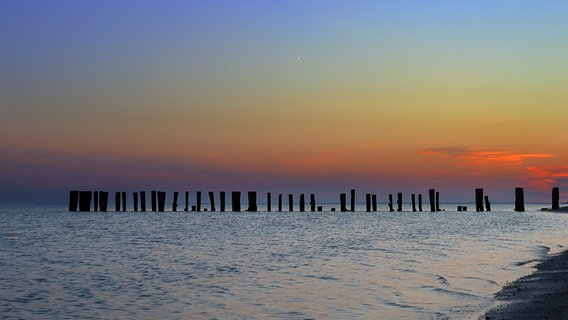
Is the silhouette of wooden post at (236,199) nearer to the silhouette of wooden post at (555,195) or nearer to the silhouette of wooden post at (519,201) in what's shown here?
the silhouette of wooden post at (519,201)

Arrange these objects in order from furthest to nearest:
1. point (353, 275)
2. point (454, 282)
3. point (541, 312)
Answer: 1. point (353, 275)
2. point (454, 282)
3. point (541, 312)

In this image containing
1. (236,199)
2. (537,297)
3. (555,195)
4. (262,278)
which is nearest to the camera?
(537,297)

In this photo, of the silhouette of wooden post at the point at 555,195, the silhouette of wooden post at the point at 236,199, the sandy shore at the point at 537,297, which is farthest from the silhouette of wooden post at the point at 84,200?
the sandy shore at the point at 537,297

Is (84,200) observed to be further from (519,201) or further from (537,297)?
(537,297)

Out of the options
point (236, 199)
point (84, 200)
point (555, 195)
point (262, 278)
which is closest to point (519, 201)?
point (555, 195)

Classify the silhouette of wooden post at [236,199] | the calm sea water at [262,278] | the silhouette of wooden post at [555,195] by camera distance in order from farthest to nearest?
the silhouette of wooden post at [236,199], the silhouette of wooden post at [555,195], the calm sea water at [262,278]

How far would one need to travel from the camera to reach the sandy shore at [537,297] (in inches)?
413

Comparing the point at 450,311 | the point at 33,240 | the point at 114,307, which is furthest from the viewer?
the point at 33,240

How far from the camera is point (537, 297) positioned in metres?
12.2

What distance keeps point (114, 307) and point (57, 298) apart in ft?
6.40

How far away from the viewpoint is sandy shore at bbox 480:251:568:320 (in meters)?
10.5

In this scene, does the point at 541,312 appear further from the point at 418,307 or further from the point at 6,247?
the point at 6,247

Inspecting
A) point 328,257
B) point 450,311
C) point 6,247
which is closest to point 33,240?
point 6,247

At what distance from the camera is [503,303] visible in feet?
39.7
